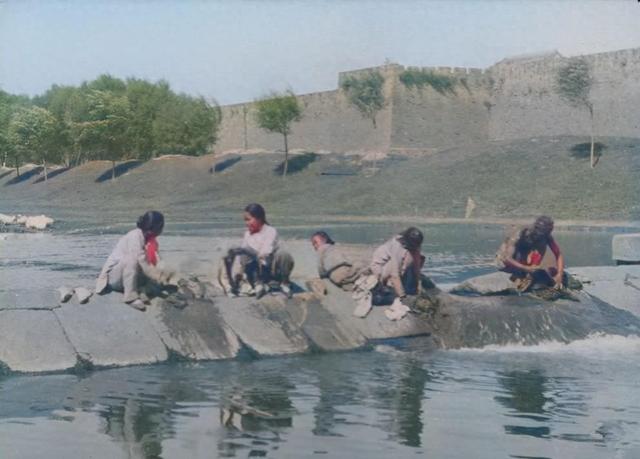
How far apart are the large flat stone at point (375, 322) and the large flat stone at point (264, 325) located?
0.54m

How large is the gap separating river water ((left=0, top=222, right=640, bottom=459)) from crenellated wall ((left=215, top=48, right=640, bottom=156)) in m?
35.9

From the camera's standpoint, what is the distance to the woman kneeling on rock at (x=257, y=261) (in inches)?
391

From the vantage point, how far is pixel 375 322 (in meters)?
10.1

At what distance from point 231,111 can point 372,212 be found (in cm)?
2365

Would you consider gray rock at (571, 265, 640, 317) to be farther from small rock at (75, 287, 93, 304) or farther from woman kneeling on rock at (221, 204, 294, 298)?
small rock at (75, 287, 93, 304)

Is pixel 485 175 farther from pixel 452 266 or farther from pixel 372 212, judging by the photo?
pixel 452 266

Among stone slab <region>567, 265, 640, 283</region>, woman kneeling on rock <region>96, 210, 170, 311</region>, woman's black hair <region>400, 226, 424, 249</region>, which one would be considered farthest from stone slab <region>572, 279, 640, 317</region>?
woman kneeling on rock <region>96, 210, 170, 311</region>

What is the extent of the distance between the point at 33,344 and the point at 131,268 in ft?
3.71

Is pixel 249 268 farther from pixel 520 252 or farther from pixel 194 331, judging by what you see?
pixel 520 252

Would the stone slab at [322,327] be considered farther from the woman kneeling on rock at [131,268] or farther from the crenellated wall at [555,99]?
the crenellated wall at [555,99]

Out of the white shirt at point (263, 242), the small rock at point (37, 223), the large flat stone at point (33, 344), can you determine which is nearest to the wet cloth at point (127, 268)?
the large flat stone at point (33, 344)

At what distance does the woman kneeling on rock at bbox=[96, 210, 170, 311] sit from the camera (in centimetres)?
917

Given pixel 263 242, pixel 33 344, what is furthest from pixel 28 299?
pixel 263 242

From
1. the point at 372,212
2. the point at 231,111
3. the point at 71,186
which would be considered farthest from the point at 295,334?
the point at 231,111
